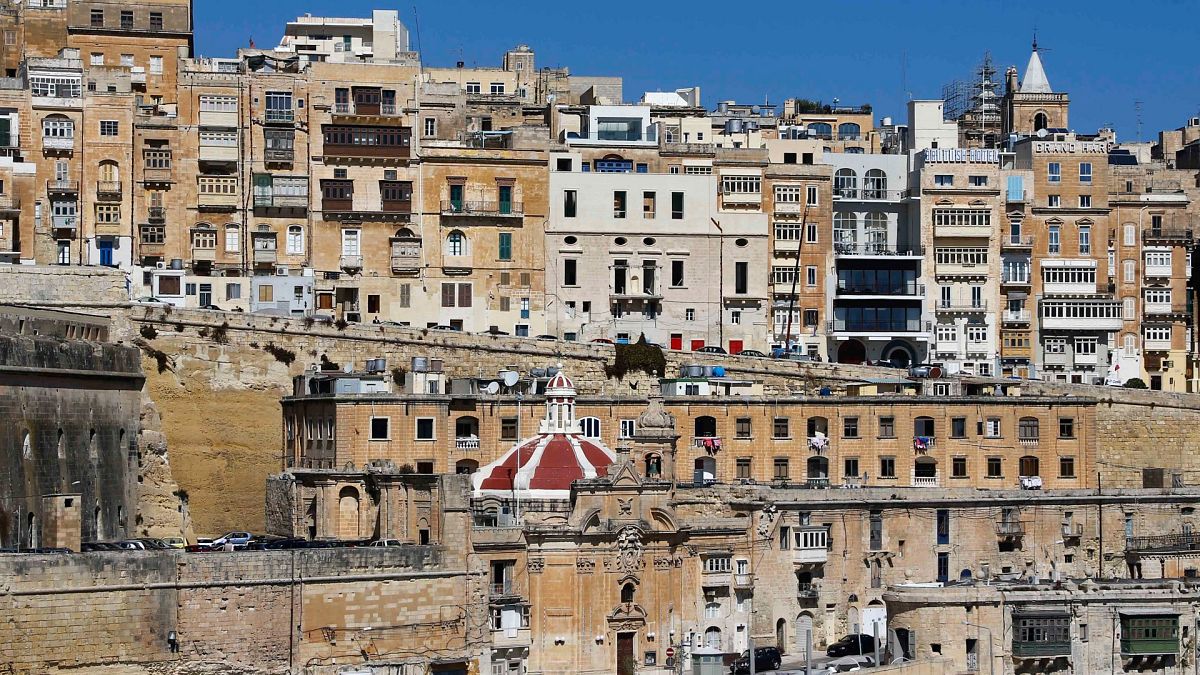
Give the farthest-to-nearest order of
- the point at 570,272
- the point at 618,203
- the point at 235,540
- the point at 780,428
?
the point at 618,203, the point at 570,272, the point at 780,428, the point at 235,540

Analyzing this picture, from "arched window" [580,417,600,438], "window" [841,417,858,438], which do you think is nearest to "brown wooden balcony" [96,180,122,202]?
"arched window" [580,417,600,438]

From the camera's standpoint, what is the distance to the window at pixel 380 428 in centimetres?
7581

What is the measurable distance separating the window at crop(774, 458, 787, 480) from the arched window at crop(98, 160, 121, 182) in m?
24.7

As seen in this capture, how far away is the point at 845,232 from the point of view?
96250 millimetres

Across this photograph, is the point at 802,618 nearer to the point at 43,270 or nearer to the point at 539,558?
the point at 539,558

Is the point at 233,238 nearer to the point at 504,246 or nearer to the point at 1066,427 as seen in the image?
the point at 504,246

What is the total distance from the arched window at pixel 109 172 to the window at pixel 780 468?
24740 millimetres

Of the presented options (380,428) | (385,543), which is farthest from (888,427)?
(385,543)

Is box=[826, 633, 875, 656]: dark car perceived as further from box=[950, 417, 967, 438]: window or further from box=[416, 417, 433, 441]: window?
box=[416, 417, 433, 441]: window

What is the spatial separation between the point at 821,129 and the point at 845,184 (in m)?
11.6

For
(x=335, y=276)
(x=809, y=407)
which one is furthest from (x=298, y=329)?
(x=809, y=407)

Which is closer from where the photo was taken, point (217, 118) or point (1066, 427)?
point (1066, 427)

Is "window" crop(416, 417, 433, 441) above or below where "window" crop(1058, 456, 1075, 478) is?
above

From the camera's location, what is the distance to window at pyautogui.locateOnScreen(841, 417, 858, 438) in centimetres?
8038
